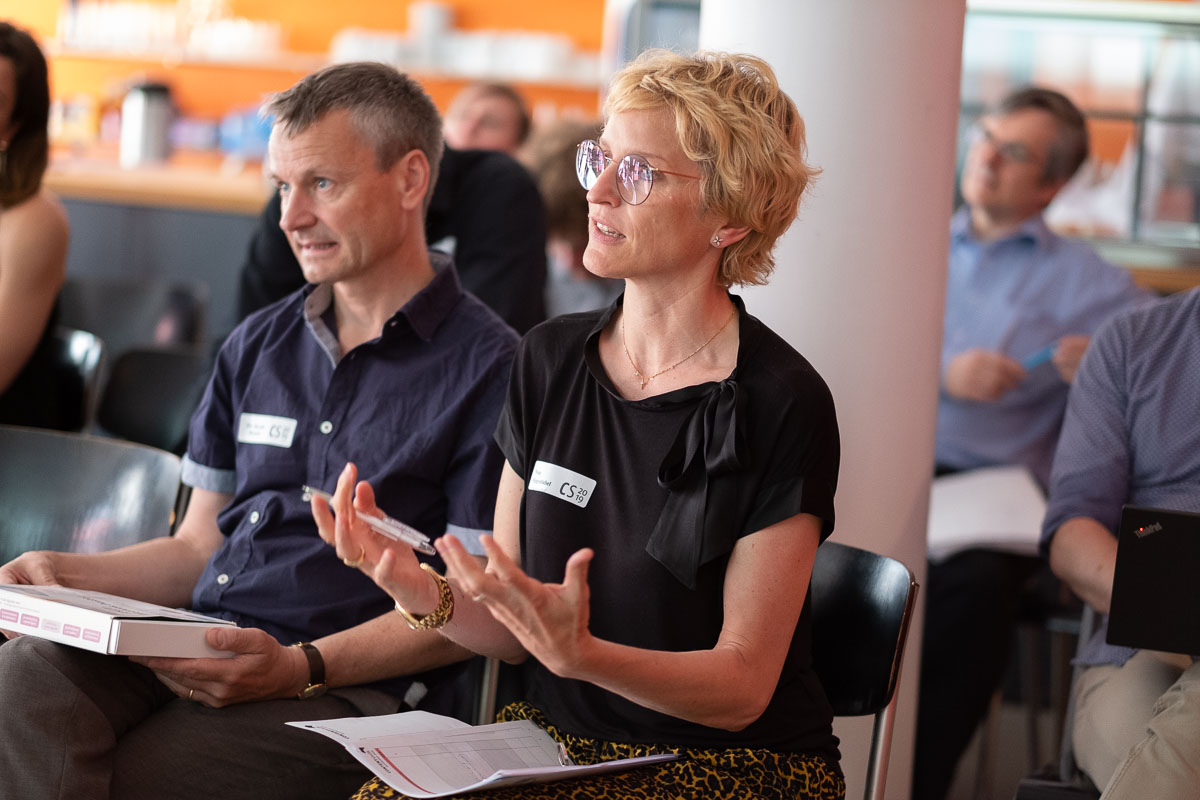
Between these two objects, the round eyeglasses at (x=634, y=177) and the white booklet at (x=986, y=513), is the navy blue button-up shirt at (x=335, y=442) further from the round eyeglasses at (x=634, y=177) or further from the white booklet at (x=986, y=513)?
the white booklet at (x=986, y=513)

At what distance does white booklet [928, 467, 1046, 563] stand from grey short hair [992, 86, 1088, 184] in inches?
35.6

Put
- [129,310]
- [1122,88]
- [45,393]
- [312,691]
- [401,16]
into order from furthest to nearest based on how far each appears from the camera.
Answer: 1. [401,16]
2. [1122,88]
3. [129,310]
4. [45,393]
5. [312,691]

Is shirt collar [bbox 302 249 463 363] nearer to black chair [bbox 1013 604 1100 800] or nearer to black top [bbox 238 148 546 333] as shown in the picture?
black top [bbox 238 148 546 333]

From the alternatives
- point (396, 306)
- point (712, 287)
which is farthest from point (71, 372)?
point (712, 287)

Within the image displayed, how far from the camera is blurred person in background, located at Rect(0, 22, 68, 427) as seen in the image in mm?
2701

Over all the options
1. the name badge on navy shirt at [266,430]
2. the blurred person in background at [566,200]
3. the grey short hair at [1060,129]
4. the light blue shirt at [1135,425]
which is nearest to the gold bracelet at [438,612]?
the name badge on navy shirt at [266,430]

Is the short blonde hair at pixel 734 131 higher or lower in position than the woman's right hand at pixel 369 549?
higher

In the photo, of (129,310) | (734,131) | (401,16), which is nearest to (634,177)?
(734,131)

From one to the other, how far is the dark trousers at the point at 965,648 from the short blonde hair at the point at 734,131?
1.63 metres

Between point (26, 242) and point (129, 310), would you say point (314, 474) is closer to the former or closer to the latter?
point (26, 242)

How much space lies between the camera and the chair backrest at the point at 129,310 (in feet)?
12.8

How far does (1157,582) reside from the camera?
5.26 feet

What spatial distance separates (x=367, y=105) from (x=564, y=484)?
75 cm

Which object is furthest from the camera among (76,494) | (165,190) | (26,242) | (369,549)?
(165,190)
